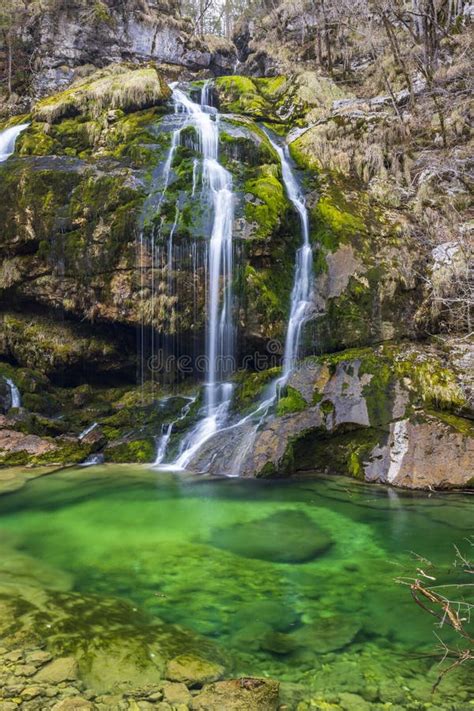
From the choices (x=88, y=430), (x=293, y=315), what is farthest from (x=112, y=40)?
(x=88, y=430)

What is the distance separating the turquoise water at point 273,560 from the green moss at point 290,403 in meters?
1.57

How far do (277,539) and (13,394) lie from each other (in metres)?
8.61

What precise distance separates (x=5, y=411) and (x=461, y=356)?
10.1 meters

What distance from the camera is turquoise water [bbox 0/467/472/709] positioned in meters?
3.95

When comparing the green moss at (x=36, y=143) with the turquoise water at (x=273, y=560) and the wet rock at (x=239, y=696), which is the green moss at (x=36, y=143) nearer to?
the turquoise water at (x=273, y=560)

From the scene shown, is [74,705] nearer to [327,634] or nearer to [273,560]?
[327,634]

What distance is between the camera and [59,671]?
11.8 ft

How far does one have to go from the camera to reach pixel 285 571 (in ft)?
18.5

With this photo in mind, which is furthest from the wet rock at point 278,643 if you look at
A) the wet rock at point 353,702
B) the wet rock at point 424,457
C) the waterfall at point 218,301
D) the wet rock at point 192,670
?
the waterfall at point 218,301

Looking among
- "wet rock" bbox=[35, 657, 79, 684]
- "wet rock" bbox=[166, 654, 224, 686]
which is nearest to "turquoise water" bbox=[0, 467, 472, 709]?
"wet rock" bbox=[166, 654, 224, 686]

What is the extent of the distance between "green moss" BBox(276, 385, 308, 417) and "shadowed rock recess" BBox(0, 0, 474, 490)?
0.05 m

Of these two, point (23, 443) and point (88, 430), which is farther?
point (88, 430)

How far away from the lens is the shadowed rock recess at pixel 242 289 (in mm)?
10016

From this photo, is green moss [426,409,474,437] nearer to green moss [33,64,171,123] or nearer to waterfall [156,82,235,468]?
waterfall [156,82,235,468]
